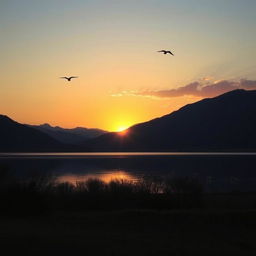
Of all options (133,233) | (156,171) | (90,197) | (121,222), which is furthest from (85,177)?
(133,233)

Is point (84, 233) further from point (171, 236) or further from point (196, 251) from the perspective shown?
point (196, 251)

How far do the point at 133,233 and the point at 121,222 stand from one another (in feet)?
7.40

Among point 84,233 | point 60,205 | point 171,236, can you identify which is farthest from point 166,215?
point 60,205

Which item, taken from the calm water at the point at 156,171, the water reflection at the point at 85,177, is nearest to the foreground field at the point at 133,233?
the calm water at the point at 156,171

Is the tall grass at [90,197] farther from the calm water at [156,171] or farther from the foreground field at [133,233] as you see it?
the calm water at [156,171]

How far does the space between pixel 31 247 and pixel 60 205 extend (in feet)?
34.2

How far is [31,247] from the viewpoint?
1491cm

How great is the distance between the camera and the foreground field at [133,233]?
15094 millimetres

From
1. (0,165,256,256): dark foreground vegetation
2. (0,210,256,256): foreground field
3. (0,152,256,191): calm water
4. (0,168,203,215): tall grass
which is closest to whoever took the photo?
(0,210,256,256): foreground field

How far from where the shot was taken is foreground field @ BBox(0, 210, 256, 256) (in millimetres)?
15094

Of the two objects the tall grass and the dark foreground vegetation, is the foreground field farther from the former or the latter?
the tall grass

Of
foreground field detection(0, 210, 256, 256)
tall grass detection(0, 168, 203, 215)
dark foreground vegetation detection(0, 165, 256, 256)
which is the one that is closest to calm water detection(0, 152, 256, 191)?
tall grass detection(0, 168, 203, 215)

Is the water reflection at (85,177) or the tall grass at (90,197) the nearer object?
the tall grass at (90,197)

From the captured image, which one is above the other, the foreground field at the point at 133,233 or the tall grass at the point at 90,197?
the tall grass at the point at 90,197
